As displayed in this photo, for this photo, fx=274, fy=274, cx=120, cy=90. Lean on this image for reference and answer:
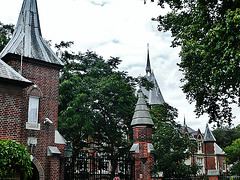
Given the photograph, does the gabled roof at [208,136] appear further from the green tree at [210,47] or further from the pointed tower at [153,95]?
the green tree at [210,47]

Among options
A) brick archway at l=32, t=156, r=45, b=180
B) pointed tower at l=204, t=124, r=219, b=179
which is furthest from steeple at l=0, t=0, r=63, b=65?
pointed tower at l=204, t=124, r=219, b=179

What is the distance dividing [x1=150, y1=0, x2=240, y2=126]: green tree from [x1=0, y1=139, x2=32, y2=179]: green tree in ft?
25.7

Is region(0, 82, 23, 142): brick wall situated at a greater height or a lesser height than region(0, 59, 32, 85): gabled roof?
lesser

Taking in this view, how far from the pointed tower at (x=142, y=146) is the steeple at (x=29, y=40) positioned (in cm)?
631

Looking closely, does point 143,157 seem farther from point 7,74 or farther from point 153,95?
point 153,95

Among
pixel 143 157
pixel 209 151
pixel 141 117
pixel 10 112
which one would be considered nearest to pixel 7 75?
pixel 10 112

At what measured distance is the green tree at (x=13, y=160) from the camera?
829 centimetres

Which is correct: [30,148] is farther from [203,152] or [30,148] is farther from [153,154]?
[203,152]

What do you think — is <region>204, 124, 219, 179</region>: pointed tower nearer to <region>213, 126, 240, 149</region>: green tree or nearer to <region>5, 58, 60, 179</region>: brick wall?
<region>213, 126, 240, 149</region>: green tree

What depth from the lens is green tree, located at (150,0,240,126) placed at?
10969mm

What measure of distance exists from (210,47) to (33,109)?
9400 millimetres

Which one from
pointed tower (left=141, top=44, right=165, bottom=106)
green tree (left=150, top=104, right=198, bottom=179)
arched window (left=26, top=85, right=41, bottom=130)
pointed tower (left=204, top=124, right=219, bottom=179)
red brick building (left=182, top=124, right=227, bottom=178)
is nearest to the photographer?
green tree (left=150, top=104, right=198, bottom=179)

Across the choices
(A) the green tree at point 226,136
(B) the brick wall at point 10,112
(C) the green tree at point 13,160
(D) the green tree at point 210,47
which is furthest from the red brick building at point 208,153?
(C) the green tree at point 13,160

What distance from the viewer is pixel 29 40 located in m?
16.1
